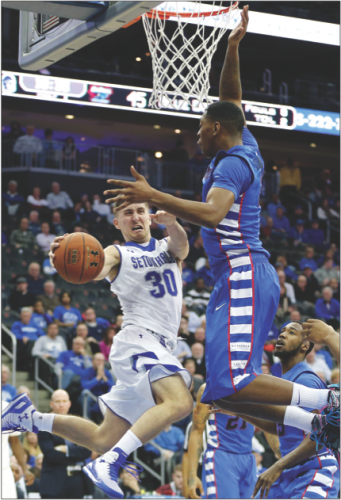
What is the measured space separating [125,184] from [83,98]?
34.9ft

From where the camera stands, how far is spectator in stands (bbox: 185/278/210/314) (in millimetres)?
12891

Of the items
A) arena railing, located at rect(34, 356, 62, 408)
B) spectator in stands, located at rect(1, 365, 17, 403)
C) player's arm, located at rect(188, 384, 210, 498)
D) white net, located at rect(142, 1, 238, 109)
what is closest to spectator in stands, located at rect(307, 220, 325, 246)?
arena railing, located at rect(34, 356, 62, 408)

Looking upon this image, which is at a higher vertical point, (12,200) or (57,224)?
(12,200)

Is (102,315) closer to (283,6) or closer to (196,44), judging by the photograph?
(196,44)

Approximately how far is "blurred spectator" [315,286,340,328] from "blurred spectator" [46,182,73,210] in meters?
5.54

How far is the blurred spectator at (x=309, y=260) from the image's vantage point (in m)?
16.2

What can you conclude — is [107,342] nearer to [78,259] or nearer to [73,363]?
[73,363]

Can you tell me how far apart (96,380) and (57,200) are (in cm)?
619

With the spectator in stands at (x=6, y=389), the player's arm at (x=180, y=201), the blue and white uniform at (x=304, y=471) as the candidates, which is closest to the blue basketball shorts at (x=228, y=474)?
the blue and white uniform at (x=304, y=471)

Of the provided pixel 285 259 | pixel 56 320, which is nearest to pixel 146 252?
pixel 56 320

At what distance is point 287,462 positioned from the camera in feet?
15.1

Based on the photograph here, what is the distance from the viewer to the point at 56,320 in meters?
11.2

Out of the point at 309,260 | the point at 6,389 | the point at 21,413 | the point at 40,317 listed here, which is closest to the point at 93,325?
the point at 40,317

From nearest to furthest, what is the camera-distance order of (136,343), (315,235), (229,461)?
(136,343), (229,461), (315,235)
